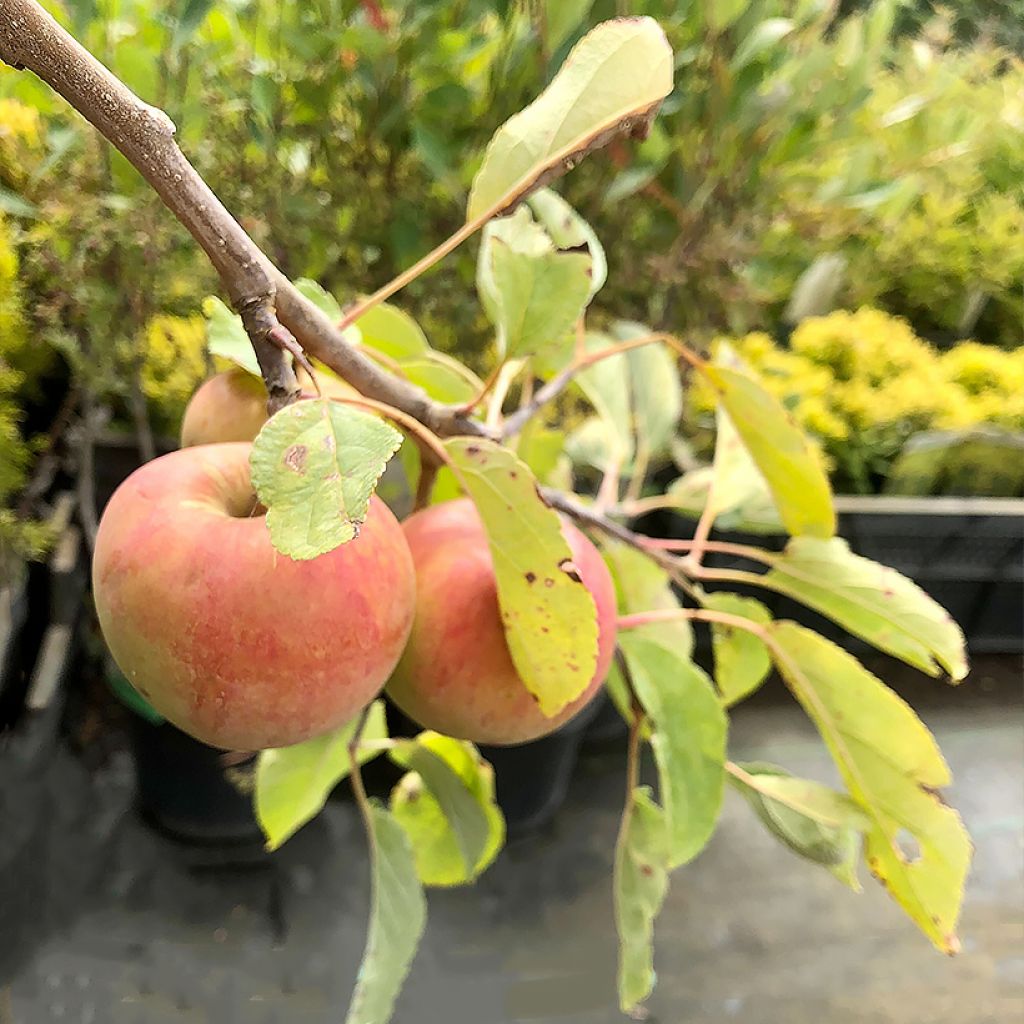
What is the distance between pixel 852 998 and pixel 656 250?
0.68 meters

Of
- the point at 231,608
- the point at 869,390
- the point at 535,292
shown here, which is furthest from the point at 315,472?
the point at 869,390

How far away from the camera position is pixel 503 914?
79cm

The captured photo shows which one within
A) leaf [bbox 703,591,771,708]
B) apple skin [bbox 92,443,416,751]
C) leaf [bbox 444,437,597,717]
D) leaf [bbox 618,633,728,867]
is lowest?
leaf [bbox 703,591,771,708]

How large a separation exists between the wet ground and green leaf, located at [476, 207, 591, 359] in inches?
23.9

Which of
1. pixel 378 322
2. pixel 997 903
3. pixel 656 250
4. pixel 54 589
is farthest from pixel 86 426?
pixel 997 903

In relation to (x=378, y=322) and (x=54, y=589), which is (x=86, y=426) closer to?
(x=54, y=589)

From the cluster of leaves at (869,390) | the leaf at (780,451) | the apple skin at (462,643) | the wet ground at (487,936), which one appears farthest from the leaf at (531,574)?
the cluster of leaves at (869,390)

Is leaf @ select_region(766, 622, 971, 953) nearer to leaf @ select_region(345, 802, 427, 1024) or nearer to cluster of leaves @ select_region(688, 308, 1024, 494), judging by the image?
leaf @ select_region(345, 802, 427, 1024)

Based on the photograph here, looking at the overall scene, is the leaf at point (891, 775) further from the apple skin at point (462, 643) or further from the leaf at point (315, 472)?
the leaf at point (315, 472)

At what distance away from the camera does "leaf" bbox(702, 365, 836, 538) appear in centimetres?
35

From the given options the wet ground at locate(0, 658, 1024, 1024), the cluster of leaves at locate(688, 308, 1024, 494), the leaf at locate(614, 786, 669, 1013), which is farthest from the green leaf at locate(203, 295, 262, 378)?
the cluster of leaves at locate(688, 308, 1024, 494)

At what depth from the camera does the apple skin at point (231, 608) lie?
0.22 meters

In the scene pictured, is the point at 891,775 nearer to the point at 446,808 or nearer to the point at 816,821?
the point at 816,821

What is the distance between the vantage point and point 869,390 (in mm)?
1055
